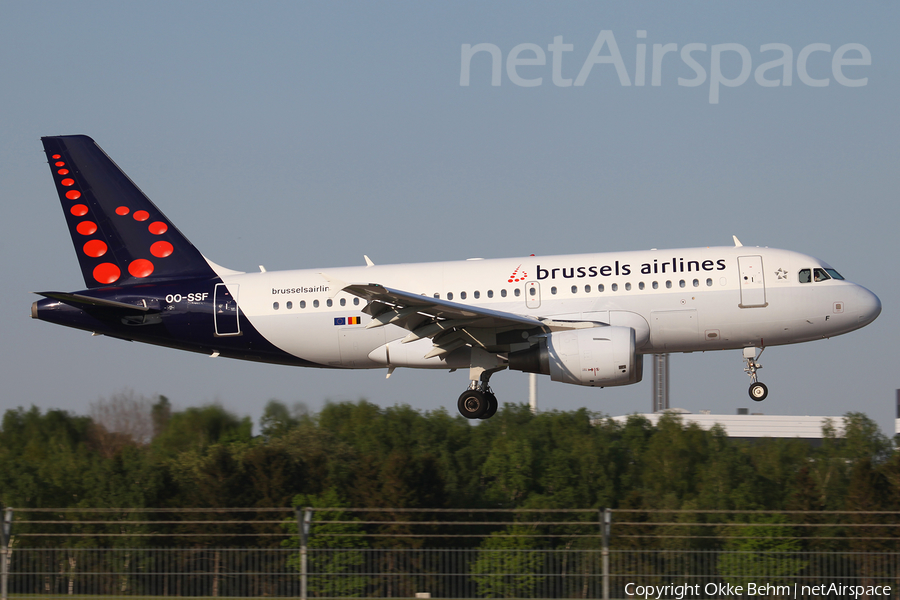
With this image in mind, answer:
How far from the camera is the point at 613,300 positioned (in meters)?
24.6

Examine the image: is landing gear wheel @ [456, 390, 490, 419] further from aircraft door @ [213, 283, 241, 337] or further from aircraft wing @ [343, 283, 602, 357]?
aircraft door @ [213, 283, 241, 337]

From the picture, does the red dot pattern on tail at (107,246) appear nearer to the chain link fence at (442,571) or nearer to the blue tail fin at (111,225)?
the blue tail fin at (111,225)

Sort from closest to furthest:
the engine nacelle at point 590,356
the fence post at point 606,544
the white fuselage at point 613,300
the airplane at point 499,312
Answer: the fence post at point 606,544, the engine nacelle at point 590,356, the airplane at point 499,312, the white fuselage at point 613,300

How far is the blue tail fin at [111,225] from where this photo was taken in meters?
27.5

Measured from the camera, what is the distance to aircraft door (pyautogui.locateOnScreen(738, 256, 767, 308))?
24625mm

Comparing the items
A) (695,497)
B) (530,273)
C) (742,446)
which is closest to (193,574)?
(530,273)

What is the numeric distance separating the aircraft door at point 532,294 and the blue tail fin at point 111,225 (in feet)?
28.1

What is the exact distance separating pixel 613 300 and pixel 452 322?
13.2 ft

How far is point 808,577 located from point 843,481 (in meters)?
56.6

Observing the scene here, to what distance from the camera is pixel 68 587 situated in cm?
1681

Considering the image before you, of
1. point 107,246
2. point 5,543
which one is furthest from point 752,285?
point 5,543

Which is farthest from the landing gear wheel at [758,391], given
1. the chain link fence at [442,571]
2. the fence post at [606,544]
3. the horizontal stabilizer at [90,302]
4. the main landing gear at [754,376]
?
the horizontal stabilizer at [90,302]

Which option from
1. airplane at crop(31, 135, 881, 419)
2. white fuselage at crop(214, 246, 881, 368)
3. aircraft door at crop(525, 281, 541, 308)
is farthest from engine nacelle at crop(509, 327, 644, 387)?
aircraft door at crop(525, 281, 541, 308)

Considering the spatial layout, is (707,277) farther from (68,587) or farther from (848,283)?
(68,587)
